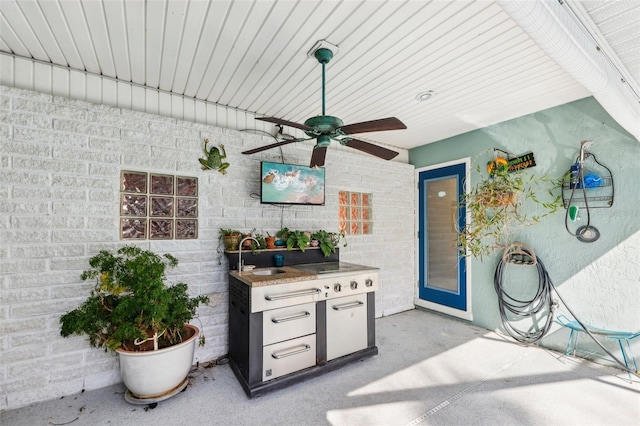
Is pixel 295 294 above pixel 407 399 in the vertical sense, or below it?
above

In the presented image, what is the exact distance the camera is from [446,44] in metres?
1.97

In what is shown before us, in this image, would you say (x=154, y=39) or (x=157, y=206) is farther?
(x=157, y=206)

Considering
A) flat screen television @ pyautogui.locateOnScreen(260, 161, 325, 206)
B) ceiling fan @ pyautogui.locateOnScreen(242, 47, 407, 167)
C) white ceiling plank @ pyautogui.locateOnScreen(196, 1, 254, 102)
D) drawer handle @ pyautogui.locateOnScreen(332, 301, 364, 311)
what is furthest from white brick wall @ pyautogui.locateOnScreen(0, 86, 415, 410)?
ceiling fan @ pyautogui.locateOnScreen(242, 47, 407, 167)

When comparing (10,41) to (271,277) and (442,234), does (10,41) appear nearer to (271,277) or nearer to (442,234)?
(271,277)

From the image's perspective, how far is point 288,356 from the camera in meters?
2.37

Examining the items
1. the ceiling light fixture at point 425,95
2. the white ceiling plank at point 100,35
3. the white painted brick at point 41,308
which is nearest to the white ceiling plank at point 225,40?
the white ceiling plank at point 100,35

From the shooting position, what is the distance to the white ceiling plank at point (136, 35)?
1.64m

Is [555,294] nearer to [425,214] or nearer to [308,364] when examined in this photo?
[425,214]

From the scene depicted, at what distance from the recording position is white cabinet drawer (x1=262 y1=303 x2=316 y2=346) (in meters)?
2.31

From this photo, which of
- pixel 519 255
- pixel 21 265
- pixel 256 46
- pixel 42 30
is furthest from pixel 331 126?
pixel 519 255

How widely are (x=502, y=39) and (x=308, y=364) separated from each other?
297 cm

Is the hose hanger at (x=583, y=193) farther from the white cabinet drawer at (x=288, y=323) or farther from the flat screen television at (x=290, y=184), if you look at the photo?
the white cabinet drawer at (x=288, y=323)

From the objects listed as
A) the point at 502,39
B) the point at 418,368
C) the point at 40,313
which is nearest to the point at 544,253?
the point at 418,368

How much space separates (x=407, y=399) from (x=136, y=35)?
3.34 meters
